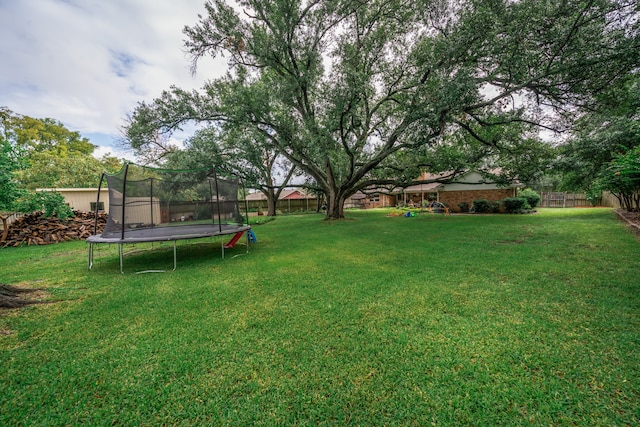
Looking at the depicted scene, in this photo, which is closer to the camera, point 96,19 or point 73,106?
point 96,19

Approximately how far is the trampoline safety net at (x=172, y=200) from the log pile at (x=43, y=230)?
17.3 feet

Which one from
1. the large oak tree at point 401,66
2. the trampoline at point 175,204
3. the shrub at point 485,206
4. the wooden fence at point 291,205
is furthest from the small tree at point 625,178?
the wooden fence at point 291,205

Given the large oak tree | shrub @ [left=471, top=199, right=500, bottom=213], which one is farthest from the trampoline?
shrub @ [left=471, top=199, right=500, bottom=213]

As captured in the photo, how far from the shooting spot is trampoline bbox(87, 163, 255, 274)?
536 cm

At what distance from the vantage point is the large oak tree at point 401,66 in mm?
6172

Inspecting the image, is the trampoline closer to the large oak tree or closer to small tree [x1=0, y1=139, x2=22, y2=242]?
small tree [x1=0, y1=139, x2=22, y2=242]

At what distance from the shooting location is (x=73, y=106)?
1430 cm

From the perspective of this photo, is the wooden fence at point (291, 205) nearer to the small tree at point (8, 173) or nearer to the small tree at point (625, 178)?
the small tree at point (8, 173)

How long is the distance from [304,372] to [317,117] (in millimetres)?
10836

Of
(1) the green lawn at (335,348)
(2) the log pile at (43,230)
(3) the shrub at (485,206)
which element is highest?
(3) the shrub at (485,206)

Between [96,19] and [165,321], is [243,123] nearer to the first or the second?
[96,19]

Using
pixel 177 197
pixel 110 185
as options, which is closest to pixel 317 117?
pixel 177 197

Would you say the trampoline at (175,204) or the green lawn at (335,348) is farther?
the trampoline at (175,204)

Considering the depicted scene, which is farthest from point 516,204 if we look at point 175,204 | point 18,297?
point 18,297
